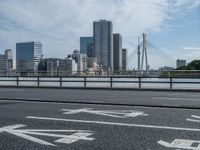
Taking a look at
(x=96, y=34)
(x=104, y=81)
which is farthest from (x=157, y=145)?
(x=96, y=34)

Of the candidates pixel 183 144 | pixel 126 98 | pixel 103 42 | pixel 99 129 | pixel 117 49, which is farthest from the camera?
pixel 103 42

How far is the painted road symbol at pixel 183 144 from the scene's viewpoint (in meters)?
7.50

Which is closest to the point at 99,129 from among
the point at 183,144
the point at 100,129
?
the point at 100,129

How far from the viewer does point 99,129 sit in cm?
962

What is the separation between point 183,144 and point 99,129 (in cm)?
259

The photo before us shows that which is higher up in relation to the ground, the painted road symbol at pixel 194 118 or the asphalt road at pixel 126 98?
the asphalt road at pixel 126 98

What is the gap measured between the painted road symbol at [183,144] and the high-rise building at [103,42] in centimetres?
7289

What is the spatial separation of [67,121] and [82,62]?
70.7m

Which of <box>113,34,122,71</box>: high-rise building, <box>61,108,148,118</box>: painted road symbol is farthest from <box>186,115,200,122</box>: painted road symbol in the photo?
<box>113,34,122,71</box>: high-rise building

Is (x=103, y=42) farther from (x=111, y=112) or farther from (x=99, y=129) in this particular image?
(x=99, y=129)

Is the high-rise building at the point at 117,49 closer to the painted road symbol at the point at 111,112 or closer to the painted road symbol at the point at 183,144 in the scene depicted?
the painted road symbol at the point at 111,112

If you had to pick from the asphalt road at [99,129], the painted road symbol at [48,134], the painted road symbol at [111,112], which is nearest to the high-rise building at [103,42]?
the painted road symbol at [111,112]

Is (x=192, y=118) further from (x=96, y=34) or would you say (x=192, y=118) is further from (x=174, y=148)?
(x=96, y=34)

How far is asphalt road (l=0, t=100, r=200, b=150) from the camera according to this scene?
7.78 metres
